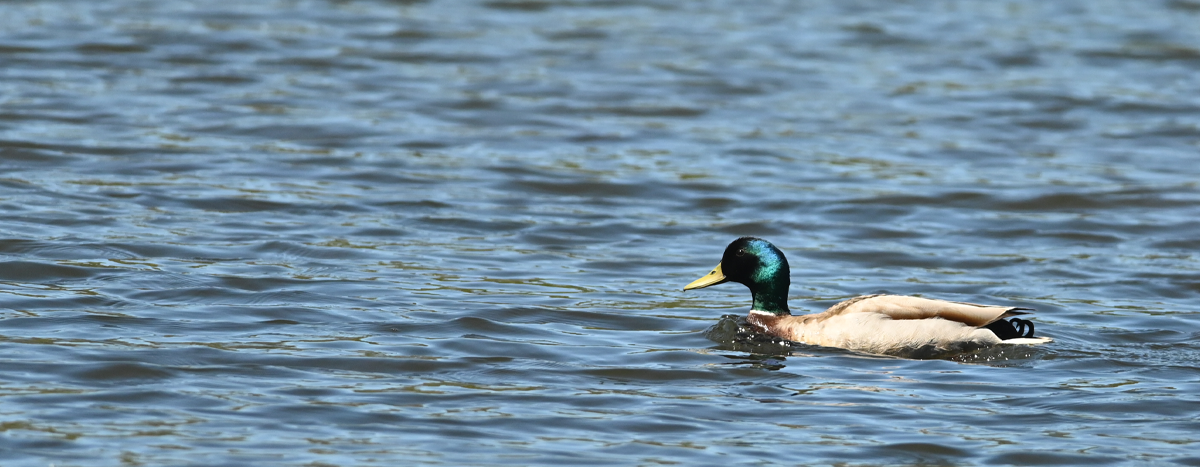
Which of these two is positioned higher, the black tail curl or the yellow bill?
the yellow bill

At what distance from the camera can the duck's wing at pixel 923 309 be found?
945 cm

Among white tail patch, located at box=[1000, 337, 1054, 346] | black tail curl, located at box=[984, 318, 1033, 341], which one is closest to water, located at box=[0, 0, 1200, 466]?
white tail patch, located at box=[1000, 337, 1054, 346]

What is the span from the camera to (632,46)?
21969 mm

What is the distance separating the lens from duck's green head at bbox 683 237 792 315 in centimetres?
1030

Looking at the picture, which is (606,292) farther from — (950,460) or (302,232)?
(950,460)

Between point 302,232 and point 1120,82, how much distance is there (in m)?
11.5

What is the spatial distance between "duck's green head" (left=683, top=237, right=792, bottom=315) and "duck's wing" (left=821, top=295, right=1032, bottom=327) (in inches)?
26.8

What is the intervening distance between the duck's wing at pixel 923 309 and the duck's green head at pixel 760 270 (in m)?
0.68

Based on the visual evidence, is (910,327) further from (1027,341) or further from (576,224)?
(576,224)

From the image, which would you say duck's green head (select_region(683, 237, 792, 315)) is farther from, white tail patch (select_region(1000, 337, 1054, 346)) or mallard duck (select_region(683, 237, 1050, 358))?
white tail patch (select_region(1000, 337, 1054, 346))

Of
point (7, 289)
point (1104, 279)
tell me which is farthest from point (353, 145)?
point (1104, 279)

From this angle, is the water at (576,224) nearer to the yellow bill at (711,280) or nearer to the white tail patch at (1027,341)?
the white tail patch at (1027,341)

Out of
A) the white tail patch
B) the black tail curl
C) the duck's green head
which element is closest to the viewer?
the white tail patch

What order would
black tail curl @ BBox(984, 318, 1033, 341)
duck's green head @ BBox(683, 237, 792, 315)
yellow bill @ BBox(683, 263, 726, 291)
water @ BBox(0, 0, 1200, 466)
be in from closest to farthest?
water @ BBox(0, 0, 1200, 466), black tail curl @ BBox(984, 318, 1033, 341), duck's green head @ BBox(683, 237, 792, 315), yellow bill @ BBox(683, 263, 726, 291)
